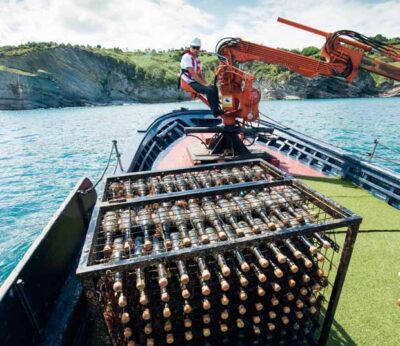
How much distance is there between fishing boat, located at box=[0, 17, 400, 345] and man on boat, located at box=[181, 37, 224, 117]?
621mm

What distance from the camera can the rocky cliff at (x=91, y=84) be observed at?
68.6 m

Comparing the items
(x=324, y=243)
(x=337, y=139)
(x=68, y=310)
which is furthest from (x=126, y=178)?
(x=337, y=139)

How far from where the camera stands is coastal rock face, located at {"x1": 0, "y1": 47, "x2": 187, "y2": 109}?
223 feet

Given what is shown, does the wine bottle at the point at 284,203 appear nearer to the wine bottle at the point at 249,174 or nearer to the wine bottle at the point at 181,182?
the wine bottle at the point at 249,174

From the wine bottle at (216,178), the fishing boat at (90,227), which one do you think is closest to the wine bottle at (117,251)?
the fishing boat at (90,227)

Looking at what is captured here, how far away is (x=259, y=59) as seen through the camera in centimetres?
802

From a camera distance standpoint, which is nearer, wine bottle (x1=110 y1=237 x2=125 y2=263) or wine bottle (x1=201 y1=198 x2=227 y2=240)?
wine bottle (x1=110 y1=237 x2=125 y2=263)

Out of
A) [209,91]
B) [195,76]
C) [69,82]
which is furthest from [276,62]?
[69,82]

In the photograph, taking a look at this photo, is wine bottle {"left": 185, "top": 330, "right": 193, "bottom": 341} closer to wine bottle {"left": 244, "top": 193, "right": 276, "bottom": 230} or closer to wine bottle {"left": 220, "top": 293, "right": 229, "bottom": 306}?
wine bottle {"left": 220, "top": 293, "right": 229, "bottom": 306}

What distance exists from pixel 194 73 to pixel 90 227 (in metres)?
5.99

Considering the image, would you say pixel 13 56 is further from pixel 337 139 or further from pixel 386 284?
pixel 386 284

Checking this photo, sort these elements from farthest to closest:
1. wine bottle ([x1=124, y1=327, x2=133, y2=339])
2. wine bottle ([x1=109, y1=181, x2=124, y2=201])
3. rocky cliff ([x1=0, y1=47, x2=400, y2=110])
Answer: rocky cliff ([x1=0, y1=47, x2=400, y2=110])
wine bottle ([x1=109, y1=181, x2=124, y2=201])
wine bottle ([x1=124, y1=327, x2=133, y2=339])

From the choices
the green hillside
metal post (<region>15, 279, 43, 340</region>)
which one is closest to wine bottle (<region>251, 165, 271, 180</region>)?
metal post (<region>15, 279, 43, 340</region>)

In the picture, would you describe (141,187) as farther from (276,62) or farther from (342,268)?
(276,62)
